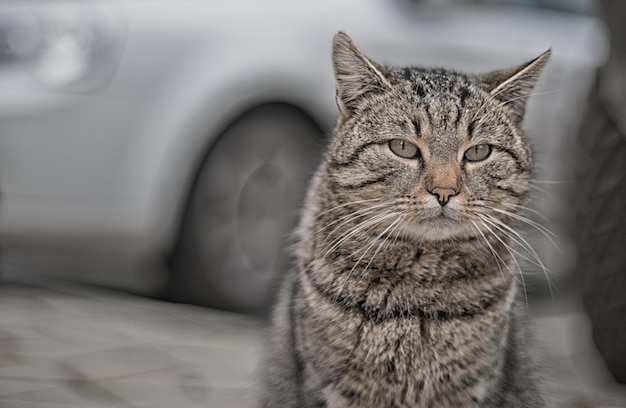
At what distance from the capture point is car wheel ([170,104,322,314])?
5105mm

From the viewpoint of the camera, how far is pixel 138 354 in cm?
423

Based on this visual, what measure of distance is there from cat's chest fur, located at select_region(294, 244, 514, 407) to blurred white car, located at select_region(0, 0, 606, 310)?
1883 mm

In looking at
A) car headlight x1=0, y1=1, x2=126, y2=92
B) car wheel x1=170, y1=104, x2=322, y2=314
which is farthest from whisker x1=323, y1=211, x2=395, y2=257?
car headlight x1=0, y1=1, x2=126, y2=92

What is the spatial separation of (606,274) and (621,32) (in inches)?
36.8

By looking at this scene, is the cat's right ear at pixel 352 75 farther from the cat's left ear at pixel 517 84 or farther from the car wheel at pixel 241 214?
the car wheel at pixel 241 214

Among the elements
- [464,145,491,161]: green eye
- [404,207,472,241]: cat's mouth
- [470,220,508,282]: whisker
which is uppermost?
[464,145,491,161]: green eye

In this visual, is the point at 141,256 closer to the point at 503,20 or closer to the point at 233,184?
the point at 233,184

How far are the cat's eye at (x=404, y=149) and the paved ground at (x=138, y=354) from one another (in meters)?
0.99

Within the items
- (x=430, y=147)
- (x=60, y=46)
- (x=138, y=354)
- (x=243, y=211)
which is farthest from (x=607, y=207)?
(x=60, y=46)

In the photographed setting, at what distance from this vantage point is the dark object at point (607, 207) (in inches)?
159

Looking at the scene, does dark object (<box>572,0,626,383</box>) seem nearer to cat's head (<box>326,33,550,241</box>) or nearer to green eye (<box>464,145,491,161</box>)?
cat's head (<box>326,33,550,241</box>)

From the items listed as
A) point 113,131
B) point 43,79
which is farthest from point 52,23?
point 113,131

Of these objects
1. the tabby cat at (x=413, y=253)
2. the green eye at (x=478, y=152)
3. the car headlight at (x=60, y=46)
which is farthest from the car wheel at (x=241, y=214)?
the green eye at (x=478, y=152)

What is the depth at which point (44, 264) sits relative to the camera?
6.20 metres
